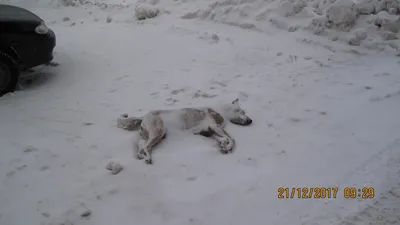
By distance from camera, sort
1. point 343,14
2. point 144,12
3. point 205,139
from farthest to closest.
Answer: point 144,12 → point 343,14 → point 205,139

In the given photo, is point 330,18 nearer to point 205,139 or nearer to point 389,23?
point 389,23

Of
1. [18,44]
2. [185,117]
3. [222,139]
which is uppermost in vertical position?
[18,44]

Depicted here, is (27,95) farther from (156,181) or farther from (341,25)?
(341,25)

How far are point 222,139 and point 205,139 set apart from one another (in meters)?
0.21

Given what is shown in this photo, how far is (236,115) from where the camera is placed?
3859mm

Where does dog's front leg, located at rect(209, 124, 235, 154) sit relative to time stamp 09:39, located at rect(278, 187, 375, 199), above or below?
above

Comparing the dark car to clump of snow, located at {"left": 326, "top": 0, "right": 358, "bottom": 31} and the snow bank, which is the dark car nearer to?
the snow bank

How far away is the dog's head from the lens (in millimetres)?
3825

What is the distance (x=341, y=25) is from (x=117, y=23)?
16.8ft

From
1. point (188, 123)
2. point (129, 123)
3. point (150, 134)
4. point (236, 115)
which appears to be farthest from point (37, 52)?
point (236, 115)

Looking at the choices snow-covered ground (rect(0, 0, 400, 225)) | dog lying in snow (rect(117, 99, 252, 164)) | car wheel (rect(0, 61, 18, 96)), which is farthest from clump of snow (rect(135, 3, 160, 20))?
dog lying in snow (rect(117, 99, 252, 164))

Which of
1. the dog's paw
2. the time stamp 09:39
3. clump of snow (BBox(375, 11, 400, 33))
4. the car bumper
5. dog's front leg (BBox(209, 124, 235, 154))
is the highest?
clump of snow (BBox(375, 11, 400, 33))

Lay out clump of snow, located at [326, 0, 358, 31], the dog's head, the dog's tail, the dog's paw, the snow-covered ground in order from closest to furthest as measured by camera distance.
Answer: the snow-covered ground, the dog's paw, the dog's tail, the dog's head, clump of snow, located at [326, 0, 358, 31]

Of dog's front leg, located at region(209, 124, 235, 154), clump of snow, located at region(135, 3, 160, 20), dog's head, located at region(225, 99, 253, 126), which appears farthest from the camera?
clump of snow, located at region(135, 3, 160, 20)
